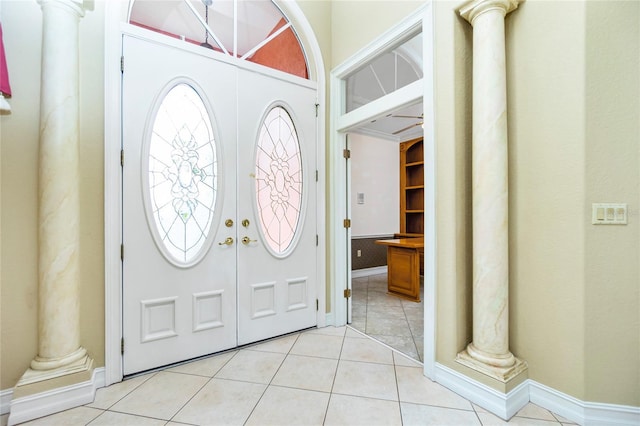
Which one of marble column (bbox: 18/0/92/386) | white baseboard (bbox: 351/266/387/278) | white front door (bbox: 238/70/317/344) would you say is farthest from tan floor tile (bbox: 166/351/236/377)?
white baseboard (bbox: 351/266/387/278)

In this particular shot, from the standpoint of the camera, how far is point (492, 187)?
1.76 metres

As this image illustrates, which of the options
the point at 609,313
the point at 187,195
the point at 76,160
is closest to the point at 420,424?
the point at 609,313

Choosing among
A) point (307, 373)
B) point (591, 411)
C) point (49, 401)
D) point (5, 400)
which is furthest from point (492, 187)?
point (5, 400)

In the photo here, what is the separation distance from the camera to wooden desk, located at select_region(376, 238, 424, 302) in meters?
3.94

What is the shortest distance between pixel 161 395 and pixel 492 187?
2451mm

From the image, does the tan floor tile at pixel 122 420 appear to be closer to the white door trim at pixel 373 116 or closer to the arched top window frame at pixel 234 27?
the white door trim at pixel 373 116

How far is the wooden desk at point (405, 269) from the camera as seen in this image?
12.9 feet

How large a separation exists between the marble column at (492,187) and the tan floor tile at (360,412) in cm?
59

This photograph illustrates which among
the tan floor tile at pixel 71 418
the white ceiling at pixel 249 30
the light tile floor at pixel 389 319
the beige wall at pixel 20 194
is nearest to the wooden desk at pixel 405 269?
the light tile floor at pixel 389 319

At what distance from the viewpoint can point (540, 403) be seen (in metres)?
1.73

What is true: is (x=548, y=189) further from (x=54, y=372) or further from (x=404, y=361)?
(x=54, y=372)

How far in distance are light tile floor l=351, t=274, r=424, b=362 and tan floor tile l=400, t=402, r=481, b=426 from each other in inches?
24.2

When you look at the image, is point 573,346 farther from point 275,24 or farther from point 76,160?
point 275,24

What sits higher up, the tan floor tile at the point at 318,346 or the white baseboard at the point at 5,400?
the white baseboard at the point at 5,400
